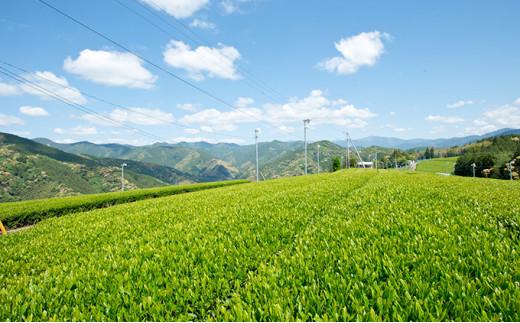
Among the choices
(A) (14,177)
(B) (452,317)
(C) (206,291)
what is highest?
(B) (452,317)

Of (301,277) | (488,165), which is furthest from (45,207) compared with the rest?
(488,165)

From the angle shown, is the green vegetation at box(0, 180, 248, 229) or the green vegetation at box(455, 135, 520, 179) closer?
the green vegetation at box(0, 180, 248, 229)

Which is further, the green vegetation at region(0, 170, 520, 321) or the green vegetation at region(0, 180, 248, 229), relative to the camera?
the green vegetation at region(0, 180, 248, 229)

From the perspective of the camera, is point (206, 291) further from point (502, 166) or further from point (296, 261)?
point (502, 166)

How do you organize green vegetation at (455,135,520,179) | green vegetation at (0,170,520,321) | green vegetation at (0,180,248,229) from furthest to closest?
green vegetation at (455,135,520,179)
green vegetation at (0,180,248,229)
green vegetation at (0,170,520,321)

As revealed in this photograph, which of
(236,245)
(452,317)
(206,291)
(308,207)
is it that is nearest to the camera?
(452,317)

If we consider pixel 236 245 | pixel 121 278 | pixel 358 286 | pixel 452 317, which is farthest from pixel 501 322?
pixel 121 278

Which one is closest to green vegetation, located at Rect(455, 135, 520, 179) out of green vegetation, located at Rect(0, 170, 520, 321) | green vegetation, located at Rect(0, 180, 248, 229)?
green vegetation, located at Rect(0, 170, 520, 321)

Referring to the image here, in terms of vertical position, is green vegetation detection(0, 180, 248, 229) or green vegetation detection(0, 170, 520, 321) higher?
green vegetation detection(0, 170, 520, 321)

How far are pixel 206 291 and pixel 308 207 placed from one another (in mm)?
6687

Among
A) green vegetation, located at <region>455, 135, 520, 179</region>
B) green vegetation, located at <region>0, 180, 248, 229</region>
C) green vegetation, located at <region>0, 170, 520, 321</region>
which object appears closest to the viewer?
green vegetation, located at <region>0, 170, 520, 321</region>

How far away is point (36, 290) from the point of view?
4.04 meters

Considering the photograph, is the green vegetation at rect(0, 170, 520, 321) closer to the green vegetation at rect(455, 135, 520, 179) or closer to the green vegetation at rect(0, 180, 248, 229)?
the green vegetation at rect(0, 180, 248, 229)

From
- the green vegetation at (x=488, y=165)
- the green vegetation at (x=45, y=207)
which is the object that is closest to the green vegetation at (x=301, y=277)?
the green vegetation at (x=45, y=207)
